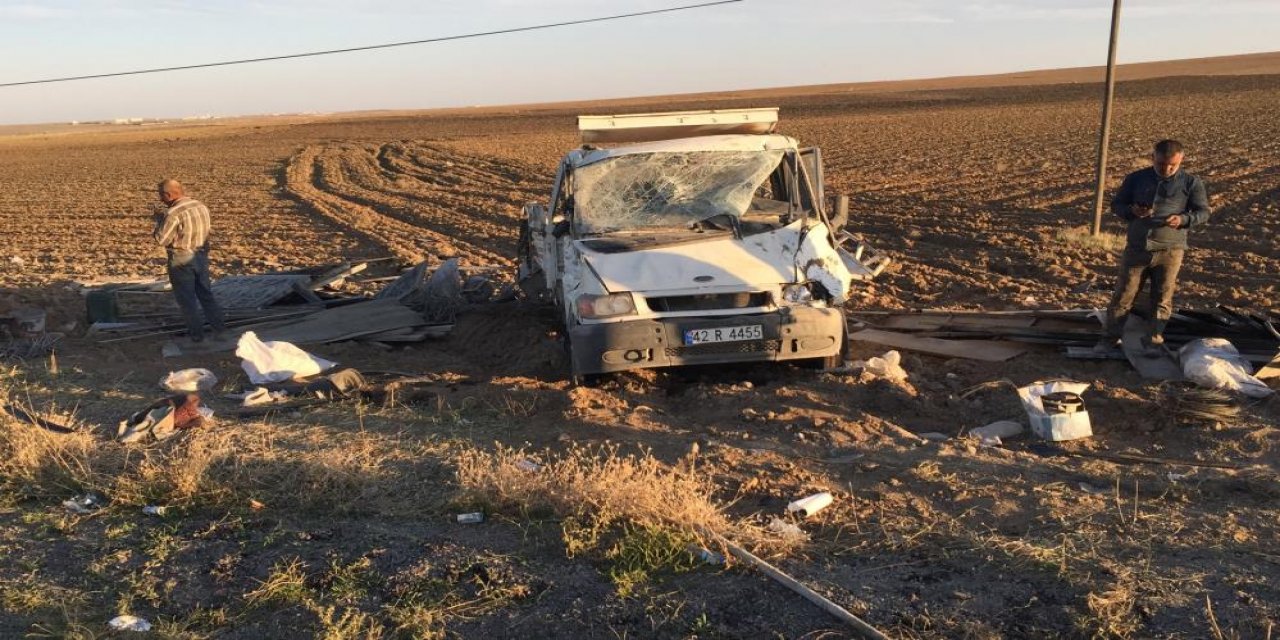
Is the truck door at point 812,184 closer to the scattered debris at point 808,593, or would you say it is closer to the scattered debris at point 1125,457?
the scattered debris at point 1125,457

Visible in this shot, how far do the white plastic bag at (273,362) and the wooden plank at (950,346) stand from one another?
4547 millimetres

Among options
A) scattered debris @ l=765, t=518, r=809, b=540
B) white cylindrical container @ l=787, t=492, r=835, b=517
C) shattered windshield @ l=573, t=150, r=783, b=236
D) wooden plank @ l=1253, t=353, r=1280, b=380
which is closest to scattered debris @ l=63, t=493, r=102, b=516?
scattered debris @ l=765, t=518, r=809, b=540

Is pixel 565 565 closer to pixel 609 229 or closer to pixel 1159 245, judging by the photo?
pixel 609 229

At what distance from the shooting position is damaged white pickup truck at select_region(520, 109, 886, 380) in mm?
6488

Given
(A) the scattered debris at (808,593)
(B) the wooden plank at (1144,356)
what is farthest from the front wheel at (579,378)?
(B) the wooden plank at (1144,356)

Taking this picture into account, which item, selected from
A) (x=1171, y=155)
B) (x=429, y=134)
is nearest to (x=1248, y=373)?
(x=1171, y=155)

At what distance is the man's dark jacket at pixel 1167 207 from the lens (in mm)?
6953

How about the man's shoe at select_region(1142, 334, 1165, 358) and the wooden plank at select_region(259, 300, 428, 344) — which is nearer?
the man's shoe at select_region(1142, 334, 1165, 358)

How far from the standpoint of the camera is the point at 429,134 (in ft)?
193

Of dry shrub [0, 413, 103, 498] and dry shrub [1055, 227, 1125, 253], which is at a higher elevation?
dry shrub [0, 413, 103, 498]

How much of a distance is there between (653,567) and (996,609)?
1.35 meters

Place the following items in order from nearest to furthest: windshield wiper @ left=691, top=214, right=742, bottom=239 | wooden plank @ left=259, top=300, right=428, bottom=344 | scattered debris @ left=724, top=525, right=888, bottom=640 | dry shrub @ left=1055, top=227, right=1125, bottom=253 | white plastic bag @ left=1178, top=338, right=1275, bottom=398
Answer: scattered debris @ left=724, top=525, right=888, bottom=640
white plastic bag @ left=1178, top=338, right=1275, bottom=398
windshield wiper @ left=691, top=214, right=742, bottom=239
wooden plank @ left=259, top=300, right=428, bottom=344
dry shrub @ left=1055, top=227, right=1125, bottom=253

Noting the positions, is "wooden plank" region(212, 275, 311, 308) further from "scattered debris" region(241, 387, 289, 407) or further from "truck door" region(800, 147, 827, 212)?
"truck door" region(800, 147, 827, 212)

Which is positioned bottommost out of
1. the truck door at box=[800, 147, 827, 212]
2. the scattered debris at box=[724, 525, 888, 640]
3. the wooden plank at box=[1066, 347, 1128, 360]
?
the wooden plank at box=[1066, 347, 1128, 360]
